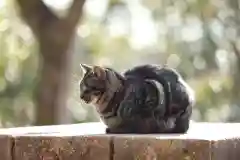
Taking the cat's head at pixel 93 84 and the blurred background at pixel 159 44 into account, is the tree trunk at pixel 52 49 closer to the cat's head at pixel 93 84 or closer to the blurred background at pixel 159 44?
the blurred background at pixel 159 44

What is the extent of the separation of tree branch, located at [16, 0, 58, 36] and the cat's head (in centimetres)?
165

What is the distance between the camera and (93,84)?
1551mm

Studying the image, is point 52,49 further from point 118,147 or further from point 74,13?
point 118,147

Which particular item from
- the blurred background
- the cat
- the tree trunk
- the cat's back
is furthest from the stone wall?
the blurred background

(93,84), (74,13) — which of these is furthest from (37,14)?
(93,84)

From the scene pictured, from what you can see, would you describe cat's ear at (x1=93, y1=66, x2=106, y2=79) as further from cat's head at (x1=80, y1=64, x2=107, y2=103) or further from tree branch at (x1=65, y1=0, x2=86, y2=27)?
tree branch at (x1=65, y1=0, x2=86, y2=27)

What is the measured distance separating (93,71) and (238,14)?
229cm

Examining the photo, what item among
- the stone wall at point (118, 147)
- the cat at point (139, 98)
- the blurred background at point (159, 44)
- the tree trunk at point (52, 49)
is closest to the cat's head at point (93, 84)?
the cat at point (139, 98)

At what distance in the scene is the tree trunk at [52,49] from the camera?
3.18 meters

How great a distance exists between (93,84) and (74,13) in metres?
1.70

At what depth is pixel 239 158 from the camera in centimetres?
124

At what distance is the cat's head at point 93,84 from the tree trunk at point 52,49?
5.30ft

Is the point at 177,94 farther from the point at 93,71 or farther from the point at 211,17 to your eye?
the point at 211,17

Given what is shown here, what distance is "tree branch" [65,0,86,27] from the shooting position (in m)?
3.20
